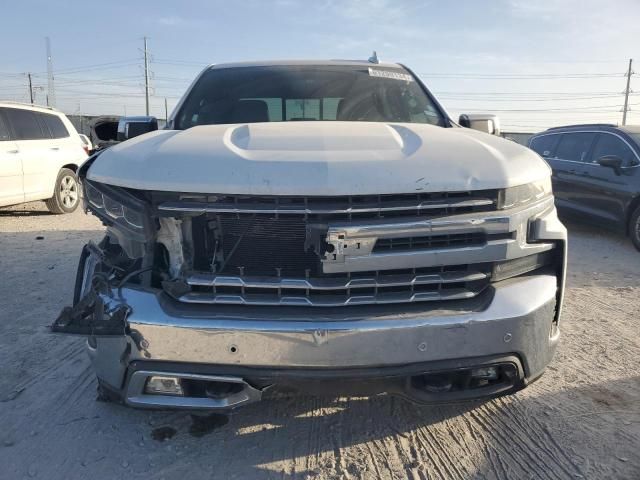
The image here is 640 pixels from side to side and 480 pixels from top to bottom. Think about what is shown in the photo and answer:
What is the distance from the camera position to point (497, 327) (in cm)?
219

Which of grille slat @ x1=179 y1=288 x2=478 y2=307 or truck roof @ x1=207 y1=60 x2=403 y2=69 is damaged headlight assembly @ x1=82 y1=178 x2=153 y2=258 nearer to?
grille slat @ x1=179 y1=288 x2=478 y2=307

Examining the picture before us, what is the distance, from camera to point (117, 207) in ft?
7.72

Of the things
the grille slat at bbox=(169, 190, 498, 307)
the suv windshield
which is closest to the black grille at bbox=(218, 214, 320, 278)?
the grille slat at bbox=(169, 190, 498, 307)

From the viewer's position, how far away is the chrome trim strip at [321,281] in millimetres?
2182

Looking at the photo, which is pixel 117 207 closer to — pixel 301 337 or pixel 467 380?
pixel 301 337

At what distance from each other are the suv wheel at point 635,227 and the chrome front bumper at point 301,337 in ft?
19.8

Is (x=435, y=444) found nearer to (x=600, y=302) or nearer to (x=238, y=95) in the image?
(x=238, y=95)

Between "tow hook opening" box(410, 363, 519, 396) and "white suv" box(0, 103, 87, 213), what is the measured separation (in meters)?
7.43

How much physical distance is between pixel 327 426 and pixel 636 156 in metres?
6.73

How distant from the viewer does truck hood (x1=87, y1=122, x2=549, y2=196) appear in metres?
2.14

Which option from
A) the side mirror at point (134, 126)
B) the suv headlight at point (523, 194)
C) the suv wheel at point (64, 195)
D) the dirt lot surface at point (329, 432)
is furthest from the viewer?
the suv wheel at point (64, 195)

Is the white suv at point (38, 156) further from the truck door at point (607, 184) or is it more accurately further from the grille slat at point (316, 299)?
the truck door at point (607, 184)

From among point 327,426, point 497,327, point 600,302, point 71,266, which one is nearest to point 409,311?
point 497,327

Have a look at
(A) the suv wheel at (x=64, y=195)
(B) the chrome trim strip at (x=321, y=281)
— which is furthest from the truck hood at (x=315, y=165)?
(A) the suv wheel at (x=64, y=195)
